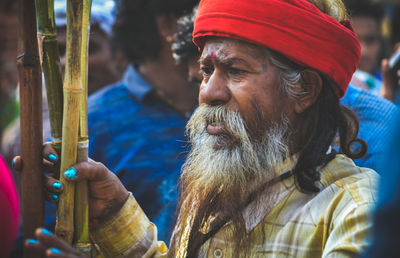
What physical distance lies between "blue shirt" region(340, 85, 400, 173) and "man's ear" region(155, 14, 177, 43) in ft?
5.34

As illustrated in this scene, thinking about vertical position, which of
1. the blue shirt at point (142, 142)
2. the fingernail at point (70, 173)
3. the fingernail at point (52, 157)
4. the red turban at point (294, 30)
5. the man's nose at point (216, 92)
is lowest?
the blue shirt at point (142, 142)

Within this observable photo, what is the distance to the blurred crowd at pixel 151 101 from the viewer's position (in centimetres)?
316

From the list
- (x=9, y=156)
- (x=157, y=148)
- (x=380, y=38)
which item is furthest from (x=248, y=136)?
(x=380, y=38)

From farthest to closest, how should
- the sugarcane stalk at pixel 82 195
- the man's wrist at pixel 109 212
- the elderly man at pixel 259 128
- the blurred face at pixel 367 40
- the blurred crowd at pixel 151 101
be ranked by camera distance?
the blurred face at pixel 367 40 → the blurred crowd at pixel 151 101 → the man's wrist at pixel 109 212 → the elderly man at pixel 259 128 → the sugarcane stalk at pixel 82 195

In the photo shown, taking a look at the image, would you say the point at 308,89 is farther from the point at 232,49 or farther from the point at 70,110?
the point at 70,110

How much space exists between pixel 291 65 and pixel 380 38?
6017 mm

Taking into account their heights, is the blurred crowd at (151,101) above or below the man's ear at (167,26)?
below

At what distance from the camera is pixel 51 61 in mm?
1887

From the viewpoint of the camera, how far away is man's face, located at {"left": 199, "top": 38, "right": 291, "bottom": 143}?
2168mm

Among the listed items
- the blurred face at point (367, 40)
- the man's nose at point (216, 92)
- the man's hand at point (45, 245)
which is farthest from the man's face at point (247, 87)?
the blurred face at point (367, 40)

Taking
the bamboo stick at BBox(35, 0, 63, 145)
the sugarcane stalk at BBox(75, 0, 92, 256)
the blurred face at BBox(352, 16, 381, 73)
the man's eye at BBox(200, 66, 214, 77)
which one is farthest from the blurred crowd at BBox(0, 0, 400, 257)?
the blurred face at BBox(352, 16, 381, 73)

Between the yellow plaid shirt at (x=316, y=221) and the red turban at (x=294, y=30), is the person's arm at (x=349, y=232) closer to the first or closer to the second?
the yellow plaid shirt at (x=316, y=221)

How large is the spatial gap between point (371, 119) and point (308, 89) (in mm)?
896

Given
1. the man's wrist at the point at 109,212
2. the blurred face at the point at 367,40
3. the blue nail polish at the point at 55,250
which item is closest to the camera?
the blue nail polish at the point at 55,250
